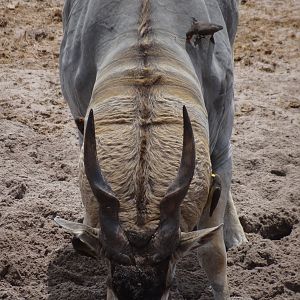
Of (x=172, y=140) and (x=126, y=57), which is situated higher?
(x=126, y=57)

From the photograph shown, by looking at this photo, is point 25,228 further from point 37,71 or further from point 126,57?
point 37,71

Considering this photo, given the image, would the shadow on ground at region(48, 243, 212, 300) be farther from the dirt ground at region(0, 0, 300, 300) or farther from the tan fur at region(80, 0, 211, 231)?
the tan fur at region(80, 0, 211, 231)

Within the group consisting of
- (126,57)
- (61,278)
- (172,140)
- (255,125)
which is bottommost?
(61,278)

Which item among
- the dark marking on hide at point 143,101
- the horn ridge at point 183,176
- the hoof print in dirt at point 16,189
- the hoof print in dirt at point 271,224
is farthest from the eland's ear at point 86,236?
the hoof print in dirt at point 16,189

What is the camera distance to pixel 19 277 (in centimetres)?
668

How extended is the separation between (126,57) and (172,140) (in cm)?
78

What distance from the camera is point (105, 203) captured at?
438 cm

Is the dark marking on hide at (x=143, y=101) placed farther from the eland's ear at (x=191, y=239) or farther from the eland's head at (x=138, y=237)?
the eland's ear at (x=191, y=239)

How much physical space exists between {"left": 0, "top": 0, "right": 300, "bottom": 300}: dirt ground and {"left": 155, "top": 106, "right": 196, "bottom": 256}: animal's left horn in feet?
7.04

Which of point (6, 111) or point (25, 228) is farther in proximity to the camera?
point (6, 111)

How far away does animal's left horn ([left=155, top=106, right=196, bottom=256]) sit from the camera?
4.37 meters

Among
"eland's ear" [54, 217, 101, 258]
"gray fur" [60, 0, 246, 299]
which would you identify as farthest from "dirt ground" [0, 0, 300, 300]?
"eland's ear" [54, 217, 101, 258]

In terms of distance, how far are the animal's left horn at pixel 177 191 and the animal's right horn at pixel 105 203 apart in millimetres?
188

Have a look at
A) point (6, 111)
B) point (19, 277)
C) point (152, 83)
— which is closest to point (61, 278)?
point (19, 277)
